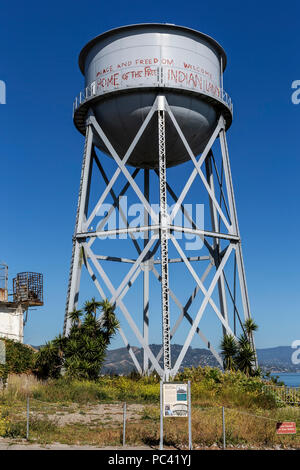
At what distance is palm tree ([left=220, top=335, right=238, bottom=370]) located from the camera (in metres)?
26.0

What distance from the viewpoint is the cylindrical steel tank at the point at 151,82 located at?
Answer: 26312 mm

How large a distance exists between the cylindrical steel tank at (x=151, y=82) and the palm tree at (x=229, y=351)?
9422 millimetres

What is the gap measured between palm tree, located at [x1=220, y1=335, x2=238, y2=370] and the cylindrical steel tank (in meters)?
9.42

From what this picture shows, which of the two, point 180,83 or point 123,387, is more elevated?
point 180,83

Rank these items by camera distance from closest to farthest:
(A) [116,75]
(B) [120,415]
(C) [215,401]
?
(B) [120,415] → (C) [215,401] → (A) [116,75]

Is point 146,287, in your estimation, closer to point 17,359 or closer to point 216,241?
point 216,241

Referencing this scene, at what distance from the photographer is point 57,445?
12.8 metres

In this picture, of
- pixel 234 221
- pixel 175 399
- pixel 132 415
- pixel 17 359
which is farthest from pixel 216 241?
pixel 175 399

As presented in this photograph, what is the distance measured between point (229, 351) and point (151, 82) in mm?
12381

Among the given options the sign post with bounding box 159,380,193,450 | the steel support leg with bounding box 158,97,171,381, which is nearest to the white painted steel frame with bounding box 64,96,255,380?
the steel support leg with bounding box 158,97,171,381

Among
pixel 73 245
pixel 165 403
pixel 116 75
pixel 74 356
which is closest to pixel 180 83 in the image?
pixel 116 75

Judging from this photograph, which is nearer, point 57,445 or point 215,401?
point 57,445
